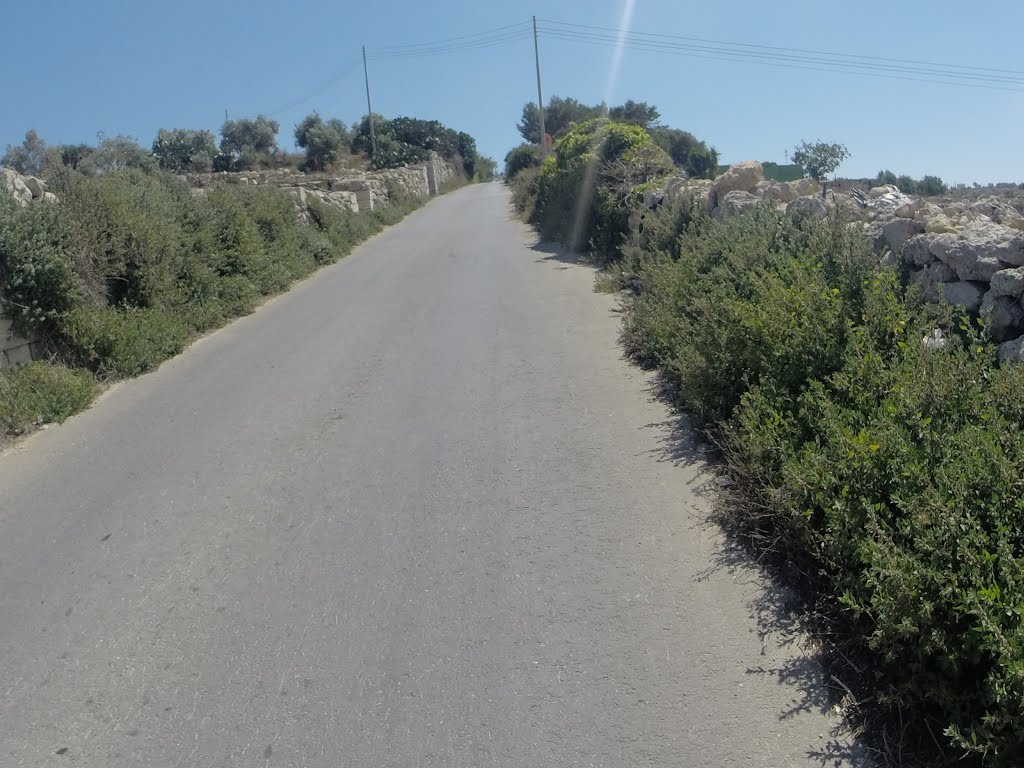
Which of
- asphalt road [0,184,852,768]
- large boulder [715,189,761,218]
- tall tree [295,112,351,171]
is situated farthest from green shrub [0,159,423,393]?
tall tree [295,112,351,171]

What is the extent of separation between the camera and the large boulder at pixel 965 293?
228 inches

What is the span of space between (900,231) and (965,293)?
122 centimetres

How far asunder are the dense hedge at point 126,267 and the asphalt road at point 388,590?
59.0 inches

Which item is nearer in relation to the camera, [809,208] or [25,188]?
[809,208]

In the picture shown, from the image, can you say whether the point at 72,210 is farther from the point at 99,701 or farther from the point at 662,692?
the point at 662,692

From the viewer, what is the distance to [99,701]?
3.85 meters

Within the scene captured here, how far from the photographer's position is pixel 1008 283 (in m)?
5.37

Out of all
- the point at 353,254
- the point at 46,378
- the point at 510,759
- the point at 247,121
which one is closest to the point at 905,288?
the point at 510,759

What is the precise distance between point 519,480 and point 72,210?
318 inches

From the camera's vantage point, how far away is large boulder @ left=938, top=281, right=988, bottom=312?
5.79 metres

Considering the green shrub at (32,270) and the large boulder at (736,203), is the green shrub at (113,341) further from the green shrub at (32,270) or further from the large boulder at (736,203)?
the large boulder at (736,203)

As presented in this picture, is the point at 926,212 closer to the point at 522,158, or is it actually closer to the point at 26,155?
the point at 26,155

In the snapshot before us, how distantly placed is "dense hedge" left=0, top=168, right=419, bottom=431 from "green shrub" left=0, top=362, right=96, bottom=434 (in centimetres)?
8

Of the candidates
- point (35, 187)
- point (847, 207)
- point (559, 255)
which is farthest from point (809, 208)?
point (559, 255)
